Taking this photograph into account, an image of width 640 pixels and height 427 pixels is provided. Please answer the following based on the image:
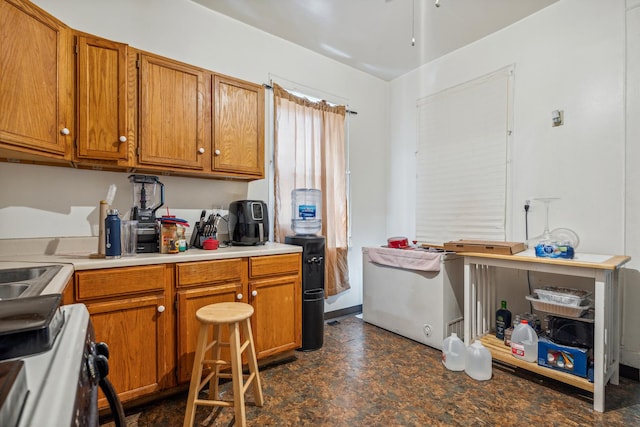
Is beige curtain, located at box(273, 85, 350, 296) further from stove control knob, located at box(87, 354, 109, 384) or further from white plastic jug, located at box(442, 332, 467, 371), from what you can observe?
stove control knob, located at box(87, 354, 109, 384)

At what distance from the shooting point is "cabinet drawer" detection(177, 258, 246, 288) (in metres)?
1.87

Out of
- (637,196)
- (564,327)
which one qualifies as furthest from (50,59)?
(637,196)

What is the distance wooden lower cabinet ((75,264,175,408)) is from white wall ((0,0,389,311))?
0.69m

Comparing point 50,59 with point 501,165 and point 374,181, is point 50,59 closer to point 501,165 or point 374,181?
point 374,181

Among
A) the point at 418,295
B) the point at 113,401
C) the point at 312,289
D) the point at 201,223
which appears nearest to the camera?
the point at 113,401

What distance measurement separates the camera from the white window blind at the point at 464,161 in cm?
282

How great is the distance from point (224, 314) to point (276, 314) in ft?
2.29

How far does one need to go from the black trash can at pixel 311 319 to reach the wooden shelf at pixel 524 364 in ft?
4.24

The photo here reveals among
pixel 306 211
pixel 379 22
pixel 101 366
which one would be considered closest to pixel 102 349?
pixel 101 366

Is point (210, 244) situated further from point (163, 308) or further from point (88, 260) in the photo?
Answer: point (88, 260)

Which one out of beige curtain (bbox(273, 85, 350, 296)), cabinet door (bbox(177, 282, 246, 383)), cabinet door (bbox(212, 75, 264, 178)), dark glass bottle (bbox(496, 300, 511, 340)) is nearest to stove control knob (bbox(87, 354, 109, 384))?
cabinet door (bbox(177, 282, 246, 383))

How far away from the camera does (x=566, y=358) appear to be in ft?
6.34

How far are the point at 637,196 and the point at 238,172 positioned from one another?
2.85 m

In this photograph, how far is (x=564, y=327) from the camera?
207 centimetres
